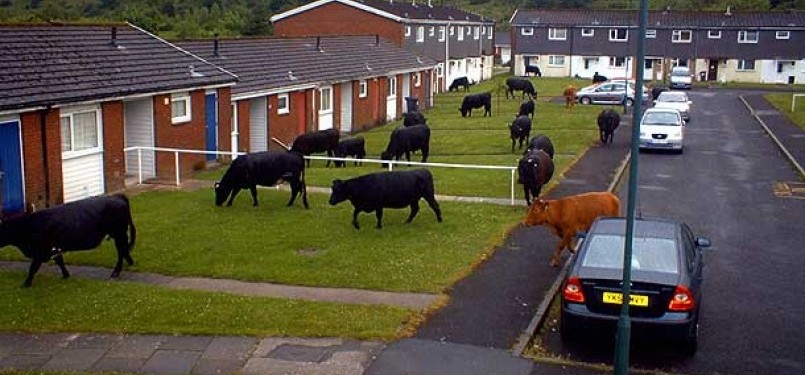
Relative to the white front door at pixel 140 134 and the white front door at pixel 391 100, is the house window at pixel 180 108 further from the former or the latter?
the white front door at pixel 391 100

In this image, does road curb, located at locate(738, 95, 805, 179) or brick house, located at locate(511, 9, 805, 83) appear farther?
brick house, located at locate(511, 9, 805, 83)

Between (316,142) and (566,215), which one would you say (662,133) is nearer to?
(316,142)

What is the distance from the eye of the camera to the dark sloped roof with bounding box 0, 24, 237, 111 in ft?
71.8

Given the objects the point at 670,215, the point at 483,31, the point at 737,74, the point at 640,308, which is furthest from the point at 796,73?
the point at 640,308

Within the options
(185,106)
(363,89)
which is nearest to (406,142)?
(185,106)

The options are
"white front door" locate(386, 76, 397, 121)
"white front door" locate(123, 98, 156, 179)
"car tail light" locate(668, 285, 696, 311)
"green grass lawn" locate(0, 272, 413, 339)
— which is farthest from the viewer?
"white front door" locate(386, 76, 397, 121)

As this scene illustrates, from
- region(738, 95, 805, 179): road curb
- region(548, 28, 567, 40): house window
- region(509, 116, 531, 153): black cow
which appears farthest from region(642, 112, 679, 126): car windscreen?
region(548, 28, 567, 40): house window

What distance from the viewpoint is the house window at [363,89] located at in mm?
43812

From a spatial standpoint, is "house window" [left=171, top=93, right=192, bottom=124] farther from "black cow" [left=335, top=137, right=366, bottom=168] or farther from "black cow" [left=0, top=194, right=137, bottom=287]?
"black cow" [left=0, top=194, right=137, bottom=287]

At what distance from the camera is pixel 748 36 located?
79.8 metres

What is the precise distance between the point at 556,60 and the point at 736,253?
68097mm

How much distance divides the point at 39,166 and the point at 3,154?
1.23 metres

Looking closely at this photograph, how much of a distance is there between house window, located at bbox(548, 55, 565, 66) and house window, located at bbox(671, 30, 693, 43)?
9835mm

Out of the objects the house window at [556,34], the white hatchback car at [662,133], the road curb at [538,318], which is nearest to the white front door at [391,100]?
the white hatchback car at [662,133]
